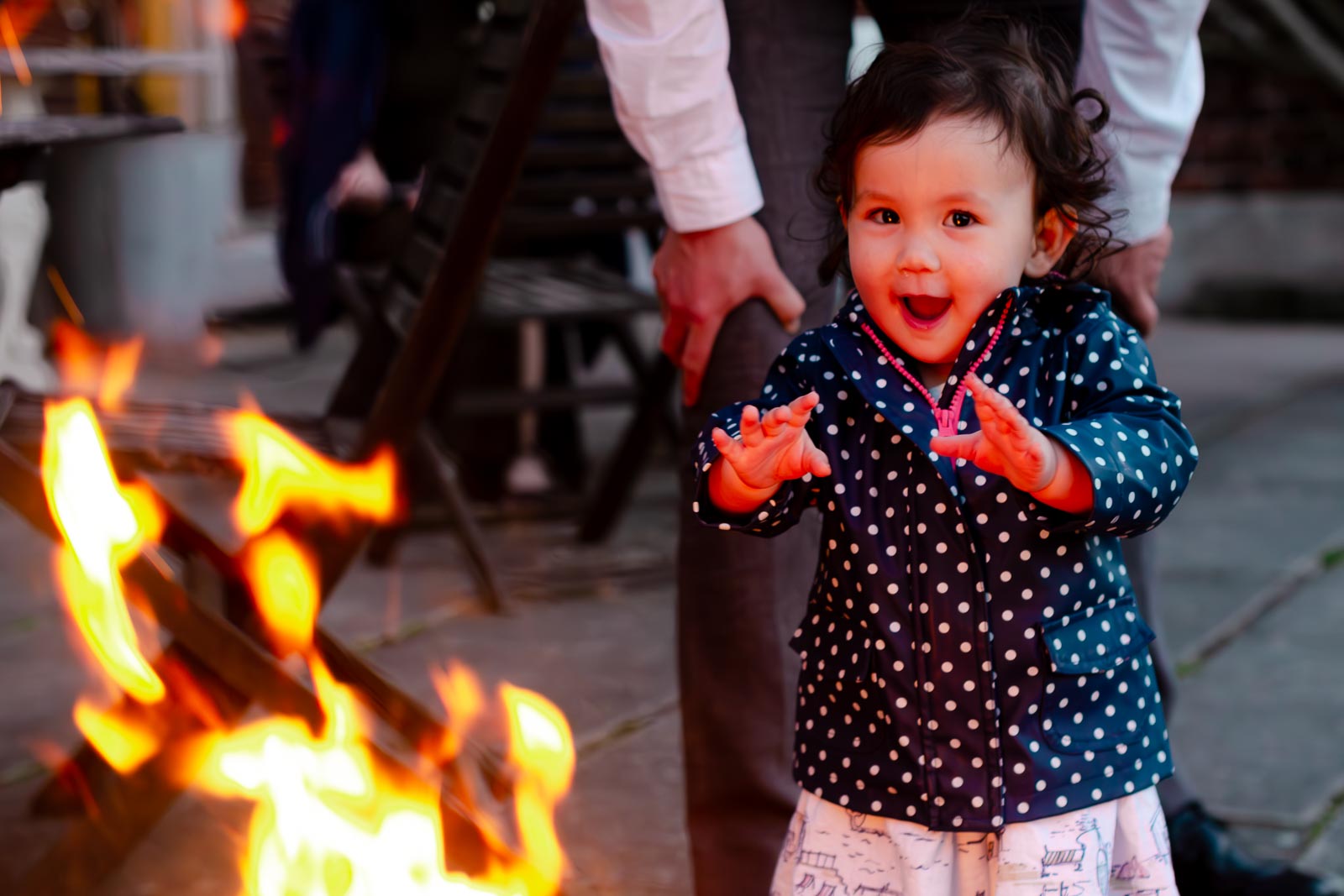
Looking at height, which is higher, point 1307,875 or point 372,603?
point 1307,875

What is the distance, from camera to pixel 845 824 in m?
1.67

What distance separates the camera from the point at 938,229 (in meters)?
1.59

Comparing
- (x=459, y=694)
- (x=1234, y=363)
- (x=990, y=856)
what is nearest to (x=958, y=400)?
(x=990, y=856)

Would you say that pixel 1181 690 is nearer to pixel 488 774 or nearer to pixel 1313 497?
pixel 488 774

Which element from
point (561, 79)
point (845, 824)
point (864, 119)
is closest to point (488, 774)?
point (845, 824)

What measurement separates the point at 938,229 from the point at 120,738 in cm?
140

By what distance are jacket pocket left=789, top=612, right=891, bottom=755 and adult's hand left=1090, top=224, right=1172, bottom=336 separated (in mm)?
726

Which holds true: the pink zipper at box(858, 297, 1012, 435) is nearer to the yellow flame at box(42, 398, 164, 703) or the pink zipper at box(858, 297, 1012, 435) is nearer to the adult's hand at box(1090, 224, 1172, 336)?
the adult's hand at box(1090, 224, 1172, 336)

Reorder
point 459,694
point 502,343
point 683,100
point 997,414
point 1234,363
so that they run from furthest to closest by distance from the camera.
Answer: point 1234,363 < point 502,343 < point 459,694 < point 683,100 < point 997,414

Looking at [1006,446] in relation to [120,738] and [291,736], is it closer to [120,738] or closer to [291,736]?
[291,736]

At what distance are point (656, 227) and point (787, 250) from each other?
210 cm

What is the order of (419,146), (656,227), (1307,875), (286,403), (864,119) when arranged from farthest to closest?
(286,403)
(419,146)
(656,227)
(1307,875)
(864,119)

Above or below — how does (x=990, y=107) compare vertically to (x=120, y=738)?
above

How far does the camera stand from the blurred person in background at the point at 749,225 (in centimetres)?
197
